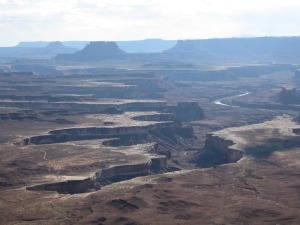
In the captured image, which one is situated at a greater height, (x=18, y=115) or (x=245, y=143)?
(x=245, y=143)

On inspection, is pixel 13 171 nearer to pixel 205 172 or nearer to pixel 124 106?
pixel 205 172

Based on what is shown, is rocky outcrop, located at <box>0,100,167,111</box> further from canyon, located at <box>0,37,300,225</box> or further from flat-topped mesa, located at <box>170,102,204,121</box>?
canyon, located at <box>0,37,300,225</box>

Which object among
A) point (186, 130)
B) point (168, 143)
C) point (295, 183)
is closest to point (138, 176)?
point (295, 183)

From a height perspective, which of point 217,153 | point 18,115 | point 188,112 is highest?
point 18,115

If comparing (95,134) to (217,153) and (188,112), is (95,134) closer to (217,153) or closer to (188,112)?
(217,153)

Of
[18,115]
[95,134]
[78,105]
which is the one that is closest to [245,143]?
[95,134]

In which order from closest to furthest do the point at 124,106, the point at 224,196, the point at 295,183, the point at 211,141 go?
the point at 224,196 → the point at 295,183 → the point at 211,141 → the point at 124,106

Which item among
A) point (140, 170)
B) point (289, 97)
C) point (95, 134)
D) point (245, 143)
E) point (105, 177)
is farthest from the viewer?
point (289, 97)

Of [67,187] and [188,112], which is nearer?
[67,187]

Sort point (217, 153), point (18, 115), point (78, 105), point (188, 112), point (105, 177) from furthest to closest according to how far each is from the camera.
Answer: point (188, 112), point (78, 105), point (18, 115), point (217, 153), point (105, 177)
